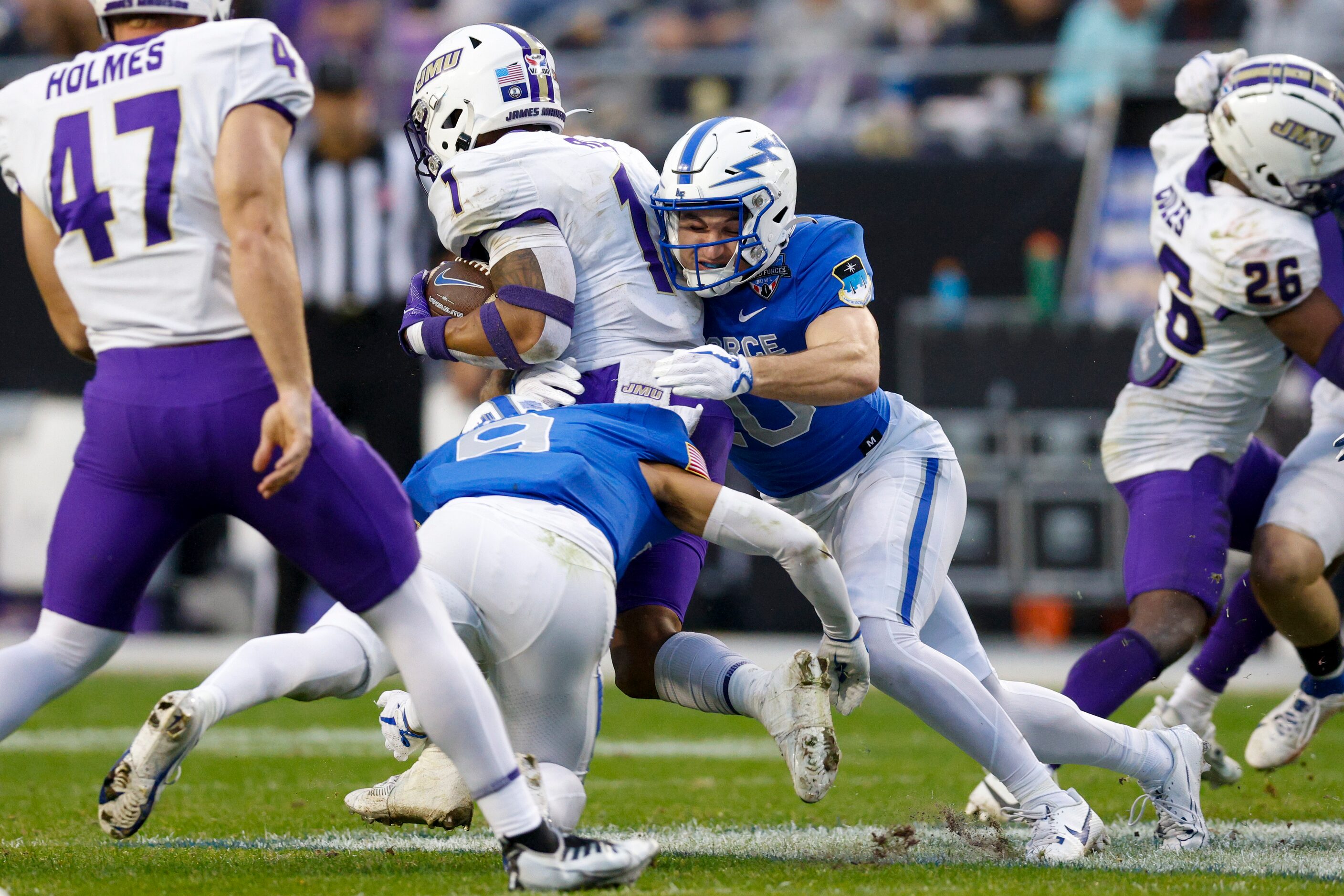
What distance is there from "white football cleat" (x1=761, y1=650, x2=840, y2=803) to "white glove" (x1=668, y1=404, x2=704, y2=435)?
54 cm

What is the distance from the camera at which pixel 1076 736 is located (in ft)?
11.7

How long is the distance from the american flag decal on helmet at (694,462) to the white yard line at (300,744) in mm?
2499

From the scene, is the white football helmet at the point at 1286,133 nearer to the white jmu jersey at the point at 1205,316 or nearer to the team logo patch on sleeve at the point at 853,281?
the white jmu jersey at the point at 1205,316

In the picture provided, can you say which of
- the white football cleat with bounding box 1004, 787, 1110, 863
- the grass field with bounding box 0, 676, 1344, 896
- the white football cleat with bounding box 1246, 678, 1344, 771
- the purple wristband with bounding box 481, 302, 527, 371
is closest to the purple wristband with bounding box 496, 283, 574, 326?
the purple wristband with bounding box 481, 302, 527, 371

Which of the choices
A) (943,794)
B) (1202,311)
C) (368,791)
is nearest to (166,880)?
(368,791)

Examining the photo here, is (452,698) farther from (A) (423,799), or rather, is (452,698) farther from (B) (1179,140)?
(B) (1179,140)

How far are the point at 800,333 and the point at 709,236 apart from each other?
1.02 ft

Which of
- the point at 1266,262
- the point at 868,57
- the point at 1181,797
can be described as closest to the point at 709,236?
the point at 1266,262

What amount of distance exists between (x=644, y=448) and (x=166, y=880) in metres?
1.24

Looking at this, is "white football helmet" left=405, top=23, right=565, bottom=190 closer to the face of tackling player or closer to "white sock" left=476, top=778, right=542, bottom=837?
the face of tackling player

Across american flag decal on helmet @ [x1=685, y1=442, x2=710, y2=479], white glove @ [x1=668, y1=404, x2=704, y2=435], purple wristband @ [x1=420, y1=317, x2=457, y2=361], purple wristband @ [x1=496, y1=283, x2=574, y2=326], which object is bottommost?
american flag decal on helmet @ [x1=685, y1=442, x2=710, y2=479]

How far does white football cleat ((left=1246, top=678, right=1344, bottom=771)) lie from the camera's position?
454cm

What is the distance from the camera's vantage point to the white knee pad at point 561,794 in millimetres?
3041

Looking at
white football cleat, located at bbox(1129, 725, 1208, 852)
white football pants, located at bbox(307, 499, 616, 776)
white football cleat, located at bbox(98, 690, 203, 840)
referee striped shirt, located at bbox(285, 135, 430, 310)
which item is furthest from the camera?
referee striped shirt, located at bbox(285, 135, 430, 310)
